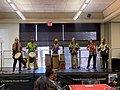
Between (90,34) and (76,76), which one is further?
(90,34)

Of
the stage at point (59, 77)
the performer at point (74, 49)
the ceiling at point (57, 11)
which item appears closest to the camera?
the stage at point (59, 77)

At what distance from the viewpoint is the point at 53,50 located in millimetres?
10766

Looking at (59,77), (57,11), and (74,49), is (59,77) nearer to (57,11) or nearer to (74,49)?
(74,49)

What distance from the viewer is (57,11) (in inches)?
534

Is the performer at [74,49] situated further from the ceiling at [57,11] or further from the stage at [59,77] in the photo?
the ceiling at [57,11]

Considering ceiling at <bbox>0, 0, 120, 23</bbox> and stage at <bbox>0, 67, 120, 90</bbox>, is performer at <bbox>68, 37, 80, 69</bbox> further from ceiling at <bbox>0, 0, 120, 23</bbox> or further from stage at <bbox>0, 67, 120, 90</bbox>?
ceiling at <bbox>0, 0, 120, 23</bbox>

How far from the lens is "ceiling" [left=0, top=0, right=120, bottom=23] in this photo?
1134cm

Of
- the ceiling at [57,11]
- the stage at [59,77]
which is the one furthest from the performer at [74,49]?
the ceiling at [57,11]

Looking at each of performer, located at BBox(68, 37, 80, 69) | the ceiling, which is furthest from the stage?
the ceiling

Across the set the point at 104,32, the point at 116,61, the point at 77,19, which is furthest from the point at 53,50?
the point at 104,32

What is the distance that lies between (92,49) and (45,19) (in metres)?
4.19

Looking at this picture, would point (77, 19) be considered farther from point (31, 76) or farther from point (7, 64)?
point (31, 76)

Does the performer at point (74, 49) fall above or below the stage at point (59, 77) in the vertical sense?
above

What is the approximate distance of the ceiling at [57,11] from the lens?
446 inches
